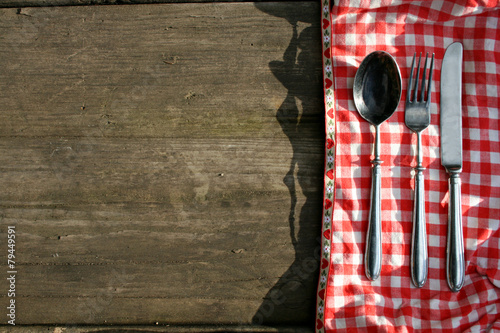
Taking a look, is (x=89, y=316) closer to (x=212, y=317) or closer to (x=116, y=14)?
(x=212, y=317)

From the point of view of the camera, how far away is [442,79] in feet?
2.30

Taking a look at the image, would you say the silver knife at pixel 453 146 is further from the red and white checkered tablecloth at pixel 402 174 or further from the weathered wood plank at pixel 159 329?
the weathered wood plank at pixel 159 329

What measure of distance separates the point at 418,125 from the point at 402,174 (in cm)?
11

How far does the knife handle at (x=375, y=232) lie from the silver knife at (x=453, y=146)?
0.49 feet

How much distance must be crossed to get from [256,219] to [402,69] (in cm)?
48

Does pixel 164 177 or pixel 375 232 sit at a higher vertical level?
pixel 164 177

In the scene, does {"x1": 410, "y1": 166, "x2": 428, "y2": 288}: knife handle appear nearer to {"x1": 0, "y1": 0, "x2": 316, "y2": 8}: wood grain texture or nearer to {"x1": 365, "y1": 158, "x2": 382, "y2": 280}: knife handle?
{"x1": 365, "y1": 158, "x2": 382, "y2": 280}: knife handle

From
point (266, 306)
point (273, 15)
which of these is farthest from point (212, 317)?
point (273, 15)

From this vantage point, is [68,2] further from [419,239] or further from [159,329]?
[419,239]

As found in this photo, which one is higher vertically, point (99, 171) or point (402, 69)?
point (402, 69)

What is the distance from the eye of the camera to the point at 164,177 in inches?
28.2

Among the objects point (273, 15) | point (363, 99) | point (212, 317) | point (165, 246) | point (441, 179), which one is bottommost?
point (212, 317)

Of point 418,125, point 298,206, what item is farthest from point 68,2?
point 418,125

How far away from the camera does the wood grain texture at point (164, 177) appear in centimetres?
71
